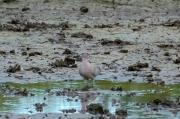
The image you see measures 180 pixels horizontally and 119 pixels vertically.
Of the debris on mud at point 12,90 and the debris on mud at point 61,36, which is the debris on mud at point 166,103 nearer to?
the debris on mud at point 12,90

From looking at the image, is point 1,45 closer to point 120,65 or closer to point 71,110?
point 120,65

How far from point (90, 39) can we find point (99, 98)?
5880 mm

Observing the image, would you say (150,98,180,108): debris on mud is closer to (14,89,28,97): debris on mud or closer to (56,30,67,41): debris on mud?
(14,89,28,97): debris on mud

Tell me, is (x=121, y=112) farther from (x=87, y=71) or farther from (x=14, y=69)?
(x=14, y=69)

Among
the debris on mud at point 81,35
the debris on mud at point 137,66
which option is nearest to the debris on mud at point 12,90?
the debris on mud at point 137,66

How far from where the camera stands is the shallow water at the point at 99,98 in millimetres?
8617

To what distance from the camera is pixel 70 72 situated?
11570 mm

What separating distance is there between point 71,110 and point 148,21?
977 centimetres

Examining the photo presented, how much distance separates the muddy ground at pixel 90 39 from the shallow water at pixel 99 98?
0.42m

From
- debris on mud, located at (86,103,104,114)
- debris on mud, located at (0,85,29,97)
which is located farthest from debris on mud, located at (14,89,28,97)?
debris on mud, located at (86,103,104,114)

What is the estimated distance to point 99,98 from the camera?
31.1 feet

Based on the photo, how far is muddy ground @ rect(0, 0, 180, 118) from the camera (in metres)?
11.6

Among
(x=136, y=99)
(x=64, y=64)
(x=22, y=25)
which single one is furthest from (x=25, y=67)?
(x=22, y=25)

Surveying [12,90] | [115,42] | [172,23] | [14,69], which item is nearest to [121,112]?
[12,90]
